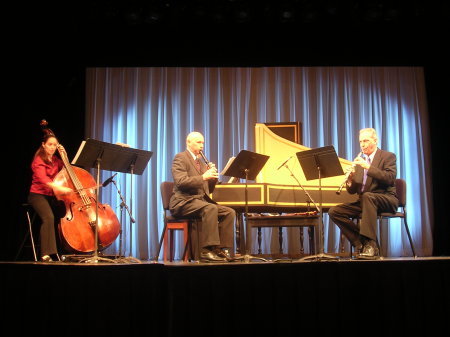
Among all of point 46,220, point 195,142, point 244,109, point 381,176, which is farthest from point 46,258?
point 244,109

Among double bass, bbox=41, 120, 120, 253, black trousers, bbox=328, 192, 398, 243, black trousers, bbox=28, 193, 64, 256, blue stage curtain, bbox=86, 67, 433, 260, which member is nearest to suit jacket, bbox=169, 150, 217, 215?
double bass, bbox=41, 120, 120, 253

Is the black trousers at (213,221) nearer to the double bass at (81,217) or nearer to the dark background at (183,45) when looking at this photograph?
the double bass at (81,217)

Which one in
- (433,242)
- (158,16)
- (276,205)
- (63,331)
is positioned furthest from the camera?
(433,242)

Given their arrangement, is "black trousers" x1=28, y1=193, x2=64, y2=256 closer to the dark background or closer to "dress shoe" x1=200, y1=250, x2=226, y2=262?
"dress shoe" x1=200, y1=250, x2=226, y2=262

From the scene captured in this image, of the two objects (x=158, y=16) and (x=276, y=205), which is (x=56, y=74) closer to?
(x=158, y=16)

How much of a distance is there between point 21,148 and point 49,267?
3375mm

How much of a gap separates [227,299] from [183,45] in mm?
4261

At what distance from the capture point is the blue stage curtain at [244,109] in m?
8.32

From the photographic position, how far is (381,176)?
5.24m

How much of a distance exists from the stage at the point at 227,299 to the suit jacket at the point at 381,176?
1.32 meters

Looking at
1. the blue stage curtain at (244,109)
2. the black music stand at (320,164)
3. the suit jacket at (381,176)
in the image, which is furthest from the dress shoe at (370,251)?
the blue stage curtain at (244,109)

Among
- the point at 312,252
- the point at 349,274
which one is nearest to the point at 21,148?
the point at 312,252

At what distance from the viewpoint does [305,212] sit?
6.28 m

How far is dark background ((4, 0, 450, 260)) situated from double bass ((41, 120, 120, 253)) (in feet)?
6.43
